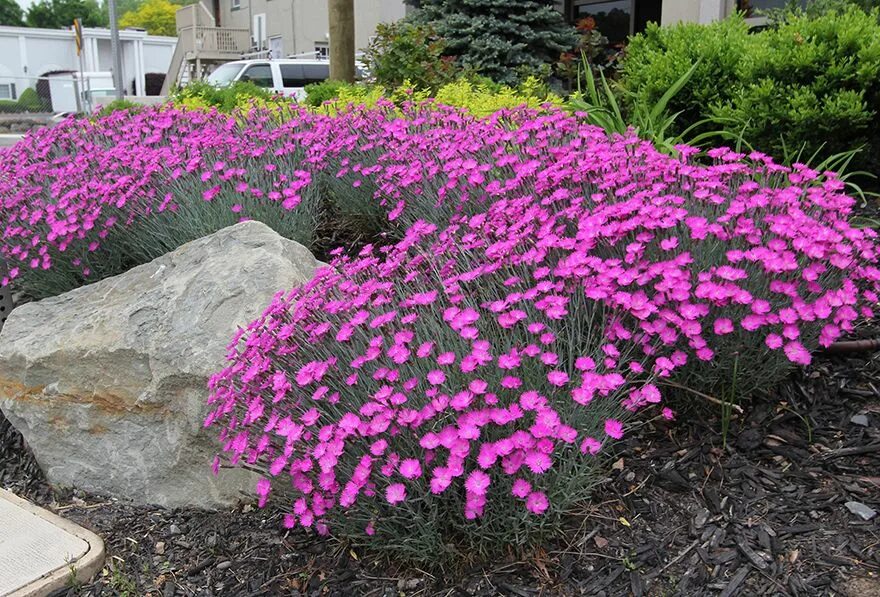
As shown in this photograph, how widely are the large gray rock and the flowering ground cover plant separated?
201mm

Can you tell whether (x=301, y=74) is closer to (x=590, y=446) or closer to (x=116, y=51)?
A: (x=116, y=51)

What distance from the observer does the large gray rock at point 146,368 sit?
3205 millimetres

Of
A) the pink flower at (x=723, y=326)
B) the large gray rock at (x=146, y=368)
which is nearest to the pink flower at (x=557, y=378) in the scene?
the pink flower at (x=723, y=326)

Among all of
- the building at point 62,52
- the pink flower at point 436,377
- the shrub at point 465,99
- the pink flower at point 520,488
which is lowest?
the pink flower at point 520,488

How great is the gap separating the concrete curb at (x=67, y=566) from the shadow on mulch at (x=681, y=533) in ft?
0.19

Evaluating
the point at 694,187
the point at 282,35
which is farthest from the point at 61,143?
the point at 282,35

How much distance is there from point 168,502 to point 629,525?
6.17ft

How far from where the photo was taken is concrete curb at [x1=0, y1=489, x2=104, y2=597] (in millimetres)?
2760

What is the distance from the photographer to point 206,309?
338cm

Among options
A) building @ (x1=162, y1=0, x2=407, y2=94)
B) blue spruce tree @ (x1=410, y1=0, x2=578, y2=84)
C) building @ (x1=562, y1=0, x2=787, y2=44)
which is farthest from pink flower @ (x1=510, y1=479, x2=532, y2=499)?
building @ (x1=162, y1=0, x2=407, y2=94)

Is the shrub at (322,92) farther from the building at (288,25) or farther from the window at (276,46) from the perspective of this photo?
the window at (276,46)

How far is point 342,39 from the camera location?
9289mm

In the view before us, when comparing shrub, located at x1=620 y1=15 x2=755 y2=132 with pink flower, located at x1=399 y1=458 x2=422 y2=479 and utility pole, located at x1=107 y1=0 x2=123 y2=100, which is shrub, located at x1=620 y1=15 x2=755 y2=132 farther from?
utility pole, located at x1=107 y1=0 x2=123 y2=100

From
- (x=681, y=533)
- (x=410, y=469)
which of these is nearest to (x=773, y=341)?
(x=681, y=533)
